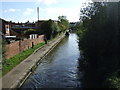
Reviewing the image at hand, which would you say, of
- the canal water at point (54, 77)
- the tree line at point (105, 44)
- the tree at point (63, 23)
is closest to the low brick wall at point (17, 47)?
the canal water at point (54, 77)

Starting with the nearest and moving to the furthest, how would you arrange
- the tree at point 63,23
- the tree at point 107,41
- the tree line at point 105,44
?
the tree line at point 105,44 < the tree at point 107,41 < the tree at point 63,23

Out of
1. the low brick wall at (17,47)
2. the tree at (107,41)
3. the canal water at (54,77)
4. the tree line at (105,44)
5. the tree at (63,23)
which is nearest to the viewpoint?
the tree line at (105,44)

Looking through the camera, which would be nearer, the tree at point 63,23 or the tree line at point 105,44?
the tree line at point 105,44

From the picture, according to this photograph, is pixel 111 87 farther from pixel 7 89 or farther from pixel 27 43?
pixel 27 43

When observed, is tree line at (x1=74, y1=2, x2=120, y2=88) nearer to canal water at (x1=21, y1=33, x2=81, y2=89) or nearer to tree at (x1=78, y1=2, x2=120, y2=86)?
tree at (x1=78, y1=2, x2=120, y2=86)

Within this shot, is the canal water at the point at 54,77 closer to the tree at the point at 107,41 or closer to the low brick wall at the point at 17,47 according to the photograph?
the tree at the point at 107,41

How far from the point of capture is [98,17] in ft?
46.4

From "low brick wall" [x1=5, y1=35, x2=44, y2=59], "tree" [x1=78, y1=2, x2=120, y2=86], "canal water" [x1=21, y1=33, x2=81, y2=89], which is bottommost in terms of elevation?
"canal water" [x1=21, y1=33, x2=81, y2=89]

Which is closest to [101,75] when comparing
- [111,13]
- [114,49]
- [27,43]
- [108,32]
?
[114,49]

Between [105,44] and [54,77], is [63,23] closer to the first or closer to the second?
[54,77]

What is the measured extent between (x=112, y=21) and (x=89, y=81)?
3.90 metres

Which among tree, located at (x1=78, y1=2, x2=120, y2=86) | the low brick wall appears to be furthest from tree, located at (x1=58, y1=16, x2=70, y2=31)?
tree, located at (x1=78, y1=2, x2=120, y2=86)

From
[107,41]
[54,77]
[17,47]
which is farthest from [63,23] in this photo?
[107,41]

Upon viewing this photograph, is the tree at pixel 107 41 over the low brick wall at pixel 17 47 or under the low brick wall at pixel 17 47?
over
